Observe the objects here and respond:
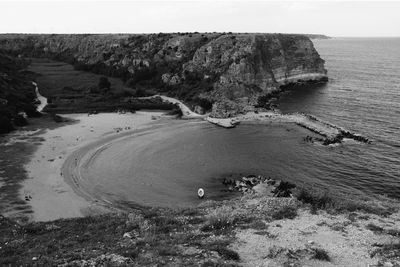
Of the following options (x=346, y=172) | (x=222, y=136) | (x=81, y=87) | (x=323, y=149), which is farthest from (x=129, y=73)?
(x=346, y=172)

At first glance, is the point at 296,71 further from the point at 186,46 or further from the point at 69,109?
the point at 69,109

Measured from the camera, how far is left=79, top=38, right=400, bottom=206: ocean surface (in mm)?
54156

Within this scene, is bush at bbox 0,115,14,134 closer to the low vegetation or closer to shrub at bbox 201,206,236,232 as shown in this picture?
the low vegetation

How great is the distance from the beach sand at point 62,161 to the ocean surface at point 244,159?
4.34 metres

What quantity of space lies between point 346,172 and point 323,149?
10465mm

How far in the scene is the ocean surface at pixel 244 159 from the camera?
54156 millimetres

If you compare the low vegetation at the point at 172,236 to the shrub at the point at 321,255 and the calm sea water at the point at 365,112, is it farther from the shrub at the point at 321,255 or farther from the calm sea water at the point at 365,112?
the calm sea water at the point at 365,112

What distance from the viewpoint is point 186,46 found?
136 meters

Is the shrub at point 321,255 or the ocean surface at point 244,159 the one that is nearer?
the shrub at point 321,255

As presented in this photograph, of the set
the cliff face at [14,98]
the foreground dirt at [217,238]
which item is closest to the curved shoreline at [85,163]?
the foreground dirt at [217,238]

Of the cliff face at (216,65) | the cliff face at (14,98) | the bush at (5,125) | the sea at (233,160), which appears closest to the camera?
the sea at (233,160)

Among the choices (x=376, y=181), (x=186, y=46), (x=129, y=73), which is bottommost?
(x=376, y=181)

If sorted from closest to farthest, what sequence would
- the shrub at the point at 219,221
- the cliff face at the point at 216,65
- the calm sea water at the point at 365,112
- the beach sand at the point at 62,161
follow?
1. the shrub at the point at 219,221
2. the beach sand at the point at 62,161
3. the calm sea water at the point at 365,112
4. the cliff face at the point at 216,65

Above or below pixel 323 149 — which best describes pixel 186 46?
above
